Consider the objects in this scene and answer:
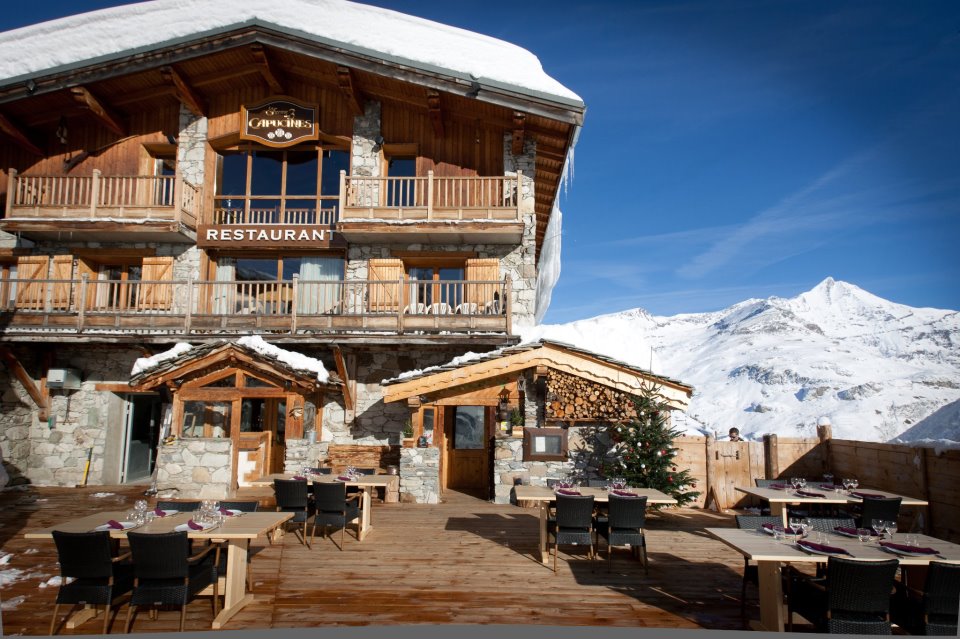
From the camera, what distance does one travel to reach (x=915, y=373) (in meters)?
17.2

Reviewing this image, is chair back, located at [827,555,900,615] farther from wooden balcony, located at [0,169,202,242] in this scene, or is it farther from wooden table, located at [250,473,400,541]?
wooden balcony, located at [0,169,202,242]

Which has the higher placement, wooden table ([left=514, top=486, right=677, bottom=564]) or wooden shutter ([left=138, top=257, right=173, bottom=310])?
wooden shutter ([left=138, top=257, right=173, bottom=310])

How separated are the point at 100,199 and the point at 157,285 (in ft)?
7.42

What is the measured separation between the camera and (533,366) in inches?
415

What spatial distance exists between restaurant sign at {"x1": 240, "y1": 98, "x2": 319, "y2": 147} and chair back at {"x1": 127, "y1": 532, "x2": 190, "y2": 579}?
10.7 m

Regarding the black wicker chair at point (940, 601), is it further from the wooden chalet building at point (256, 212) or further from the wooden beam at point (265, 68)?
the wooden beam at point (265, 68)

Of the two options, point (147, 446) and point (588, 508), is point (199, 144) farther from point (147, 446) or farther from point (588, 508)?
point (588, 508)

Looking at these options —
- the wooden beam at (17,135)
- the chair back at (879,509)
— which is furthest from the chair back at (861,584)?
the wooden beam at (17,135)

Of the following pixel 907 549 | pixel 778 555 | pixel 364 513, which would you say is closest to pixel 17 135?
pixel 364 513

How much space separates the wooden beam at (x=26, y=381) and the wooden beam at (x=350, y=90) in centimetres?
869

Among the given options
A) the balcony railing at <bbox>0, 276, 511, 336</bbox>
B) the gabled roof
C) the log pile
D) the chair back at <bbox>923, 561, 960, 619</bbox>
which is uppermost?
the balcony railing at <bbox>0, 276, 511, 336</bbox>

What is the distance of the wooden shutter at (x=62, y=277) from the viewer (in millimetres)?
12710

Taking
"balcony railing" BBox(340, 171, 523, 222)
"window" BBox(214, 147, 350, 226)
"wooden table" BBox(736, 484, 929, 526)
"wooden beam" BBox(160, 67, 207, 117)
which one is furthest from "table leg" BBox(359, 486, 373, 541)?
"wooden beam" BBox(160, 67, 207, 117)

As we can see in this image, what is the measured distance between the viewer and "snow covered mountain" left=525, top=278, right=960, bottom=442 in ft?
53.2
